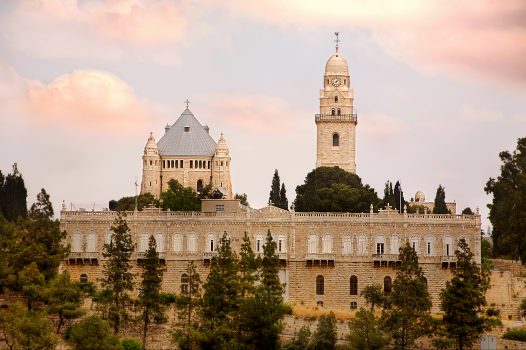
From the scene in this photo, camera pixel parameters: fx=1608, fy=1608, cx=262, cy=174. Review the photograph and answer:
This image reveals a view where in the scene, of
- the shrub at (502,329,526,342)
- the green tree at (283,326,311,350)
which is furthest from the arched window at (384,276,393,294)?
the green tree at (283,326,311,350)

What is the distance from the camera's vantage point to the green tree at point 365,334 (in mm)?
90750

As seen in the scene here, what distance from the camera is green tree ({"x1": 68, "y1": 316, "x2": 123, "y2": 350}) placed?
8575 cm

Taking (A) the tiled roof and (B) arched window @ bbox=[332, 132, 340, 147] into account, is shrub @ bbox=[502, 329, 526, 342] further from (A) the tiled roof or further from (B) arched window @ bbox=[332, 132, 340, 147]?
(A) the tiled roof

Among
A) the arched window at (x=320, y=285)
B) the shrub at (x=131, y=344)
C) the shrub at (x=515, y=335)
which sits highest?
the arched window at (x=320, y=285)

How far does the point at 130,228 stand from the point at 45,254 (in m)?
9.91

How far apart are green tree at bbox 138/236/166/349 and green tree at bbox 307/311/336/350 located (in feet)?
31.3

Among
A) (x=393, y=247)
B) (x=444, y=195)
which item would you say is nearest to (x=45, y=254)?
(x=393, y=247)

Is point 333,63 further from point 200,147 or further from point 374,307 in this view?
point 374,307

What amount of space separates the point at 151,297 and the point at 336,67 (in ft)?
207

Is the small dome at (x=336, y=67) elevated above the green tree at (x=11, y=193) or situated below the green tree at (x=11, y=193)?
above

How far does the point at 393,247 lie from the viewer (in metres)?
111

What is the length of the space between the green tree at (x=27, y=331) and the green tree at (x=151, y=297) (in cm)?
662

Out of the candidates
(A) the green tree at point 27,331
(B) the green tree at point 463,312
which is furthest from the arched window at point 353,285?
(A) the green tree at point 27,331

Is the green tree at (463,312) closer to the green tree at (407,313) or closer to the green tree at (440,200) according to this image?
the green tree at (407,313)
